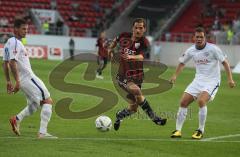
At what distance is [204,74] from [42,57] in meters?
36.7

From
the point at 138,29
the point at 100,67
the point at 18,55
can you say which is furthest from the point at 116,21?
the point at 18,55

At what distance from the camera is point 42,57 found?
4938cm

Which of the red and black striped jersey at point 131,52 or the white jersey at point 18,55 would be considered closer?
the white jersey at point 18,55

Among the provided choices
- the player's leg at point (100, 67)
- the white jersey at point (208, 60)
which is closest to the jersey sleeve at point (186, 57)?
the white jersey at point (208, 60)

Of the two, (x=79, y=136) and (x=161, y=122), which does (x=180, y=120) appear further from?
(x=79, y=136)

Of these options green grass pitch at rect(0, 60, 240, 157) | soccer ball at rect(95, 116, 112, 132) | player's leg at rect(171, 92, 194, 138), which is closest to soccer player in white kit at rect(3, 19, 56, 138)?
green grass pitch at rect(0, 60, 240, 157)

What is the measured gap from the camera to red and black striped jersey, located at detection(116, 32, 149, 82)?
13.6 metres

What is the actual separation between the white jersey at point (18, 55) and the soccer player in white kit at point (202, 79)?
3.18 metres

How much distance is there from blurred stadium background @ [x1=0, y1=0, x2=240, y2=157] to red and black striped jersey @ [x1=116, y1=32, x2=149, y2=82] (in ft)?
4.08

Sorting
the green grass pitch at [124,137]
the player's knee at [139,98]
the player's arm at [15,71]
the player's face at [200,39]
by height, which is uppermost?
the player's face at [200,39]

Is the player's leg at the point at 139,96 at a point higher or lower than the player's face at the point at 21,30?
lower

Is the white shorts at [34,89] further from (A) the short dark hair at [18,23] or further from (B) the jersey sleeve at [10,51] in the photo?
(A) the short dark hair at [18,23]

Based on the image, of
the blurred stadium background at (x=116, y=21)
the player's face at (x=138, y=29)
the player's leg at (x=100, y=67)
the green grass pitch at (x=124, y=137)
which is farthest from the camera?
the blurred stadium background at (x=116, y=21)

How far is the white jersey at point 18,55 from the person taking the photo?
Answer: 12148 millimetres
